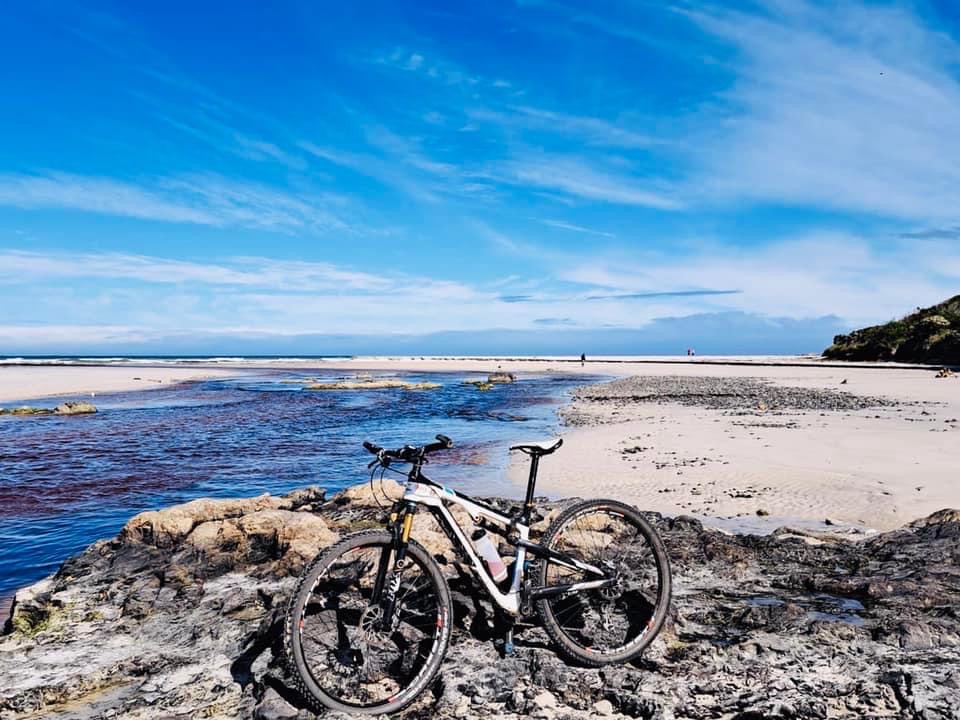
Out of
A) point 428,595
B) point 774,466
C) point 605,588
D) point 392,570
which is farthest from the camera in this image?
point 774,466

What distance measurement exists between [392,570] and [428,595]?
15.1 inches

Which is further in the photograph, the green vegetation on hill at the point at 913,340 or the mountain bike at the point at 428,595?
the green vegetation on hill at the point at 913,340

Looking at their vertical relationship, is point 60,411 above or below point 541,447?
below

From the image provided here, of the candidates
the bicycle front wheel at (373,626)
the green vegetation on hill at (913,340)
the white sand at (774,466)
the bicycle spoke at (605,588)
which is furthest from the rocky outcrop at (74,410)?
the green vegetation on hill at (913,340)

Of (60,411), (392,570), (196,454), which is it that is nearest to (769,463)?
(392,570)

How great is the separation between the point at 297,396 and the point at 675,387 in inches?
976

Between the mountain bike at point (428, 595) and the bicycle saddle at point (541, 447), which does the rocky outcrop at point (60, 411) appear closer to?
the mountain bike at point (428, 595)

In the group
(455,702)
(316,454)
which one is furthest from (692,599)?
(316,454)

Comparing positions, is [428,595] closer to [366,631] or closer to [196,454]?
[366,631]

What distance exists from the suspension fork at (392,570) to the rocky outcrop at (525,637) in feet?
2.45

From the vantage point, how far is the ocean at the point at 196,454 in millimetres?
10922

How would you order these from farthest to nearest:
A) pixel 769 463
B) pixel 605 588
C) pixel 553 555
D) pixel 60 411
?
pixel 60 411 → pixel 769 463 → pixel 605 588 → pixel 553 555

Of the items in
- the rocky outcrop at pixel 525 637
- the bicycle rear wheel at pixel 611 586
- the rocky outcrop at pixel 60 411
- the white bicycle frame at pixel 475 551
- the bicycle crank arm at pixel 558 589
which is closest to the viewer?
the rocky outcrop at pixel 525 637

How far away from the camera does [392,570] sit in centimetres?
453
